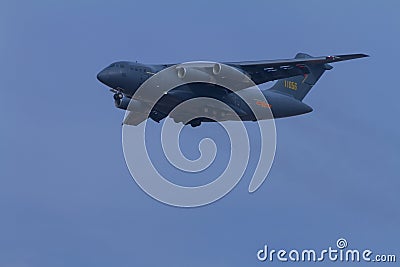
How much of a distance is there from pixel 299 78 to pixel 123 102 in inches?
255

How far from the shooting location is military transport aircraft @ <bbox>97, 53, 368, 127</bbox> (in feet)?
97.0

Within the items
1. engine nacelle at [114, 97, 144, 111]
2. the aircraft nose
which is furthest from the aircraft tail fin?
the aircraft nose

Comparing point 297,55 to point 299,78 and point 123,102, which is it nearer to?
point 299,78

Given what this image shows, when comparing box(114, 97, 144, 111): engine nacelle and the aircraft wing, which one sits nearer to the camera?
the aircraft wing

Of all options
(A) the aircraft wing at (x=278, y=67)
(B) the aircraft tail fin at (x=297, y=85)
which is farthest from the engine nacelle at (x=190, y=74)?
(B) the aircraft tail fin at (x=297, y=85)

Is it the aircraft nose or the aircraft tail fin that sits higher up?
the aircraft tail fin

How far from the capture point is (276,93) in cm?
3303

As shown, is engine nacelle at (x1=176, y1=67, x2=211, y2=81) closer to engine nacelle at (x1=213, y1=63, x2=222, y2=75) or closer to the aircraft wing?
engine nacelle at (x1=213, y1=63, x2=222, y2=75)

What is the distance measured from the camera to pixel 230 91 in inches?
1250

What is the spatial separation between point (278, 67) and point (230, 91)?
1950 millimetres

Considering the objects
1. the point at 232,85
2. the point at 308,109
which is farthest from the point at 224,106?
the point at 308,109

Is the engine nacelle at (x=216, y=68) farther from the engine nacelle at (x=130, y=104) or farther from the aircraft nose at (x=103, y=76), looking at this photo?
the aircraft nose at (x=103, y=76)

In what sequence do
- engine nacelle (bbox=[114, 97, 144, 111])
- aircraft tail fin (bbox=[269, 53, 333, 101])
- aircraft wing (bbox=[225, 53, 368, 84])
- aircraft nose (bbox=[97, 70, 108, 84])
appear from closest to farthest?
aircraft nose (bbox=[97, 70, 108, 84])
aircraft wing (bbox=[225, 53, 368, 84])
engine nacelle (bbox=[114, 97, 144, 111])
aircraft tail fin (bbox=[269, 53, 333, 101])

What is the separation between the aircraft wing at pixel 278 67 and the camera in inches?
1181
